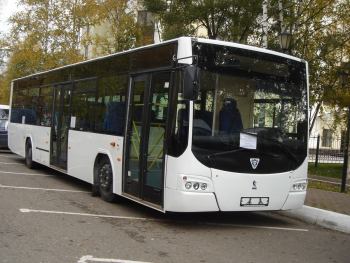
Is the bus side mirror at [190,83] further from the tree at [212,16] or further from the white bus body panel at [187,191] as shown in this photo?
the tree at [212,16]

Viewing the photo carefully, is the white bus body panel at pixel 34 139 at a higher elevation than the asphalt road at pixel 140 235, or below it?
higher

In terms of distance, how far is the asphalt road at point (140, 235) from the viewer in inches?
267

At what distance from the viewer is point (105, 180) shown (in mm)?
10750

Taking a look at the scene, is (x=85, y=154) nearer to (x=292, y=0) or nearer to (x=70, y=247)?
(x=70, y=247)

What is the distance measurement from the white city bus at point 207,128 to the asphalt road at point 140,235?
429 millimetres

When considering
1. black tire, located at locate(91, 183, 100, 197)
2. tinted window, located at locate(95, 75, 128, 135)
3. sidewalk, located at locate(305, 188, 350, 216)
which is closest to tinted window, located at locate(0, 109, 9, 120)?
tinted window, located at locate(95, 75, 128, 135)

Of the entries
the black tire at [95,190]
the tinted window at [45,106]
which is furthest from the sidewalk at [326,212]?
the tinted window at [45,106]

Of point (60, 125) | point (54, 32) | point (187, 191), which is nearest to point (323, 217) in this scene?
point (187, 191)

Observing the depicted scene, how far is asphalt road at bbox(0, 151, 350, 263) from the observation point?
679cm

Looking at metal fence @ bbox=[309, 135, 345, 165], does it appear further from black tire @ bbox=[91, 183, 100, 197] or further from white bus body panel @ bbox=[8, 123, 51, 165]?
black tire @ bbox=[91, 183, 100, 197]

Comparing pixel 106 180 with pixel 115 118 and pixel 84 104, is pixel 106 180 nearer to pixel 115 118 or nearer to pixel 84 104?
pixel 115 118

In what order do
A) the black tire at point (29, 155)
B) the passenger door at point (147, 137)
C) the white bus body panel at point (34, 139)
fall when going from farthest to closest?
1. the black tire at point (29, 155)
2. the white bus body panel at point (34, 139)
3. the passenger door at point (147, 137)

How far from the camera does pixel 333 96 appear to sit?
17.5 metres

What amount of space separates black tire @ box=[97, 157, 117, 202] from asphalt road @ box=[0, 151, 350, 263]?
163 mm
